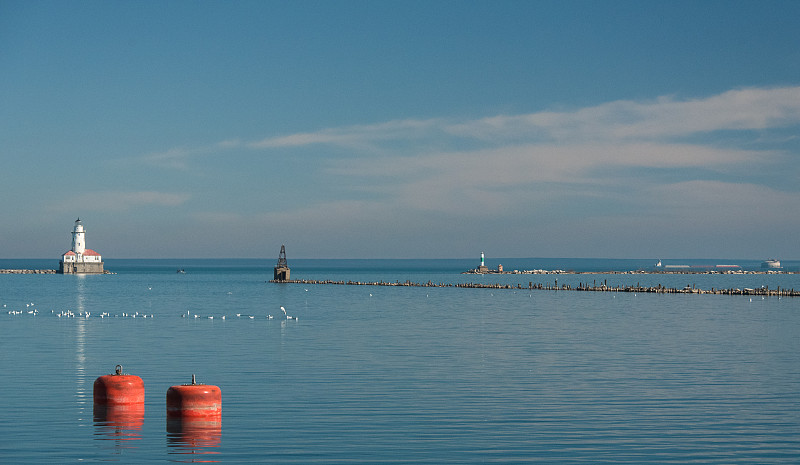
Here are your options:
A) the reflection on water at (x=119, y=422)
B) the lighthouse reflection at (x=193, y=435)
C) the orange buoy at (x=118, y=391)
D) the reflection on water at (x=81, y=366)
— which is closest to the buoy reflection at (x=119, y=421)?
the reflection on water at (x=119, y=422)

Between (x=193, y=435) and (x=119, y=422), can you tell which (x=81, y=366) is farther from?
(x=193, y=435)

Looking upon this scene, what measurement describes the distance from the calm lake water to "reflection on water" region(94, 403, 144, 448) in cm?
11

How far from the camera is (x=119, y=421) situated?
27938 millimetres

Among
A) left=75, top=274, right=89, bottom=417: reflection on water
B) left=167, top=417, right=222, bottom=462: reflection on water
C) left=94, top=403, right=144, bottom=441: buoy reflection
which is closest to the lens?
left=167, top=417, right=222, bottom=462: reflection on water

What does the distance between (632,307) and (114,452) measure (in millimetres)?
84054

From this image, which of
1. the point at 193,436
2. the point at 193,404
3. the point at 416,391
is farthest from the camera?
the point at 416,391

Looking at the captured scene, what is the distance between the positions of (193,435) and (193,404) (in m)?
1.67

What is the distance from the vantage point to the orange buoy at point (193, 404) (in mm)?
27281

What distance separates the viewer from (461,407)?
1228 inches

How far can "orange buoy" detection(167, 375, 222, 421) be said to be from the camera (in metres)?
27.3

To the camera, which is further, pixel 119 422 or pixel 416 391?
pixel 416 391

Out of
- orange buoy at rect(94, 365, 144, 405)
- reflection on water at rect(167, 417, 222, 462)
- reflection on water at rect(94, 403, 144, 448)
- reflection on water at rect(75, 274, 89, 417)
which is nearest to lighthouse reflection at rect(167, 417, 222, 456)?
reflection on water at rect(167, 417, 222, 462)

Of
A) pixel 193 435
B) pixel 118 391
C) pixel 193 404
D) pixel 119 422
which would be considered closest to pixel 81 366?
pixel 118 391

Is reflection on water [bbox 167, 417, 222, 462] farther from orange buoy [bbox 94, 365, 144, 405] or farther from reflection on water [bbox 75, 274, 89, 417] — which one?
reflection on water [bbox 75, 274, 89, 417]
